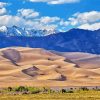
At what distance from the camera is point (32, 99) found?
81.6 meters

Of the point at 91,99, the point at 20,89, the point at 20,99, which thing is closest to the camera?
the point at 91,99

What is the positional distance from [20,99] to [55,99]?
6530 millimetres

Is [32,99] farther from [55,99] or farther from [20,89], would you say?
[20,89]

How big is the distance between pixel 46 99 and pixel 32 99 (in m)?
2.55

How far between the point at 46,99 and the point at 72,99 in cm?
502

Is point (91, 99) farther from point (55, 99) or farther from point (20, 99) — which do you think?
point (20, 99)

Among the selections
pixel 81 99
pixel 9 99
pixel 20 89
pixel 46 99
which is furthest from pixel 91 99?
pixel 20 89

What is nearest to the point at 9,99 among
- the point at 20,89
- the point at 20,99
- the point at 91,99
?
the point at 20,99

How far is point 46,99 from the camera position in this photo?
81.3 m

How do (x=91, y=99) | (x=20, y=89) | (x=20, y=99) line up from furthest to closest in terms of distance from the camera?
(x=20, y=89) < (x=20, y=99) < (x=91, y=99)

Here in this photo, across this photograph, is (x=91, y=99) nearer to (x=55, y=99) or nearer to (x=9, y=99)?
(x=55, y=99)

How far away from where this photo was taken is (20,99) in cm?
8225

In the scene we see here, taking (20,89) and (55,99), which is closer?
(55,99)

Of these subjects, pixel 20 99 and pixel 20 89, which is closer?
pixel 20 99
